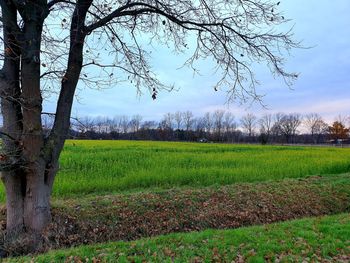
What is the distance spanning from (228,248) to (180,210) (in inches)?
122

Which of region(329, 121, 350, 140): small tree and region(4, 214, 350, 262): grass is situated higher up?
region(329, 121, 350, 140): small tree

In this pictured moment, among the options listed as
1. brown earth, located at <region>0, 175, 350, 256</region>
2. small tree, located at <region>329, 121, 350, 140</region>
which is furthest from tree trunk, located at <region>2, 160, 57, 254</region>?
small tree, located at <region>329, 121, 350, 140</region>

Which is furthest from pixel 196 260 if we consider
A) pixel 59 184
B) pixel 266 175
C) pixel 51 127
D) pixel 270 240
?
pixel 266 175

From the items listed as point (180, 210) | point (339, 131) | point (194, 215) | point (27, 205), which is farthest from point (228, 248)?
point (339, 131)

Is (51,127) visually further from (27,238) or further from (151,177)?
(151,177)

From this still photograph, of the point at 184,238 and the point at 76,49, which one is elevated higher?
the point at 76,49

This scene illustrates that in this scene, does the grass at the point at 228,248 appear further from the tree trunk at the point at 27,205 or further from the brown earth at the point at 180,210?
the brown earth at the point at 180,210

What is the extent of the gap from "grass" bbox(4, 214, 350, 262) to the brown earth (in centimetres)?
131

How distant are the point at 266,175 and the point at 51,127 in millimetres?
10587

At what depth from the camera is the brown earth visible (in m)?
7.04

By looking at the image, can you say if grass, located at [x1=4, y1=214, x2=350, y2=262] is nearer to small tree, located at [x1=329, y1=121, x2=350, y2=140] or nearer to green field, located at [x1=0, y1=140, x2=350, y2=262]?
green field, located at [x1=0, y1=140, x2=350, y2=262]

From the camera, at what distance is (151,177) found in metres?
12.5

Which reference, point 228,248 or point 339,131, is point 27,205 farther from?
point 339,131

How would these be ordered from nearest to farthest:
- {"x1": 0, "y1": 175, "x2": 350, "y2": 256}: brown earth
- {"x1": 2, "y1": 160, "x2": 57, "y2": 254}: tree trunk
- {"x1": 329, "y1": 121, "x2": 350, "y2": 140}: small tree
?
{"x1": 2, "y1": 160, "x2": 57, "y2": 254}: tree trunk → {"x1": 0, "y1": 175, "x2": 350, "y2": 256}: brown earth → {"x1": 329, "y1": 121, "x2": 350, "y2": 140}: small tree
